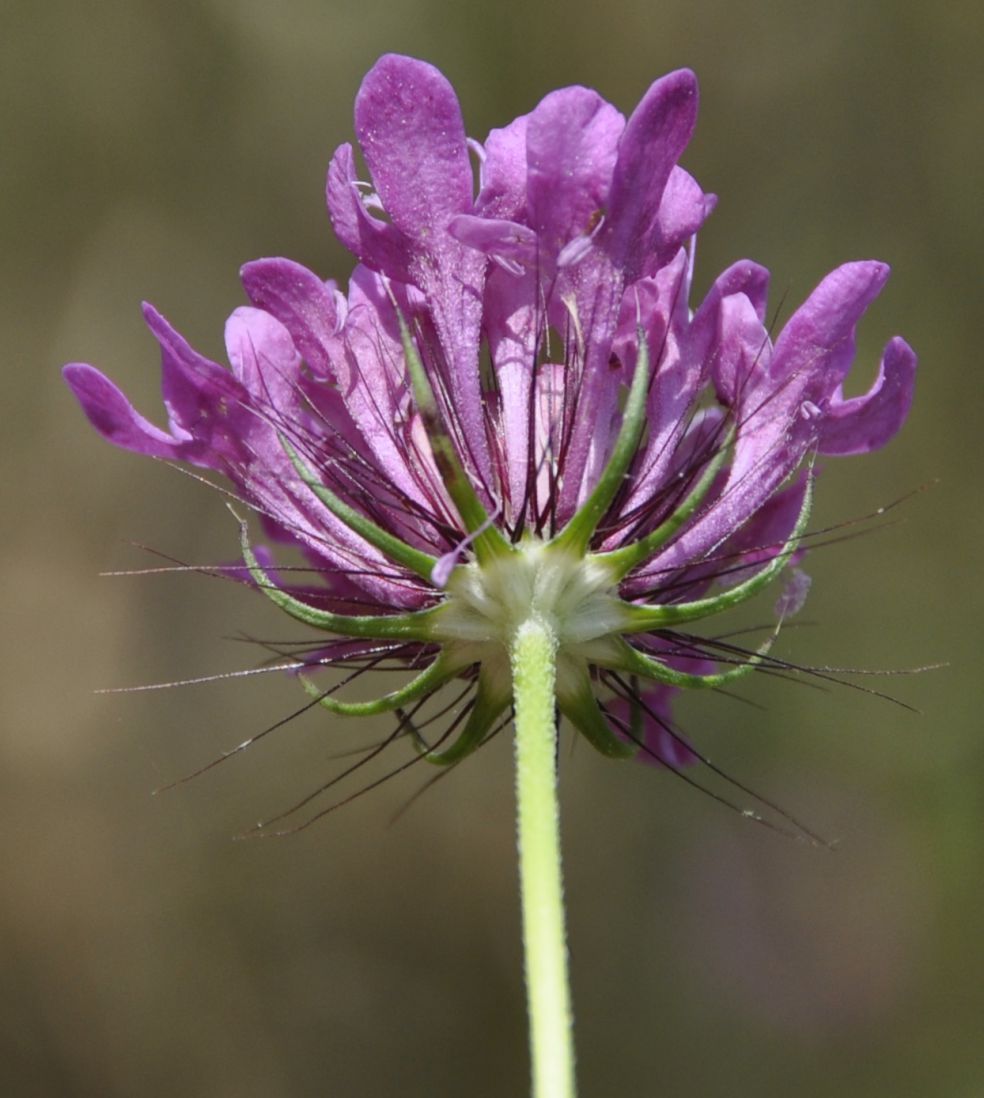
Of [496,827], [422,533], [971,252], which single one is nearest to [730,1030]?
[496,827]

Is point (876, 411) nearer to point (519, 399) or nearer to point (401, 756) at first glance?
point (519, 399)

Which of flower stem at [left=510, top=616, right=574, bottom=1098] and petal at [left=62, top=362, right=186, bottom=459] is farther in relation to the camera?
petal at [left=62, top=362, right=186, bottom=459]

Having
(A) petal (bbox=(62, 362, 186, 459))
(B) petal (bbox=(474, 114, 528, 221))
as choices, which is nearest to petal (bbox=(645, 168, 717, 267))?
(B) petal (bbox=(474, 114, 528, 221))

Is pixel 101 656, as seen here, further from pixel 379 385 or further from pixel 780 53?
pixel 379 385

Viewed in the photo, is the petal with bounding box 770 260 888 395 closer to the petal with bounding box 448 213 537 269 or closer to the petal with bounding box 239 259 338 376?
the petal with bounding box 448 213 537 269

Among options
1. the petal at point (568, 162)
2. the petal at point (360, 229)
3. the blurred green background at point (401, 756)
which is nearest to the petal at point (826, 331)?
the petal at point (568, 162)

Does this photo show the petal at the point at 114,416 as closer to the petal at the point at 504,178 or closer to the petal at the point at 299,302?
the petal at the point at 299,302
